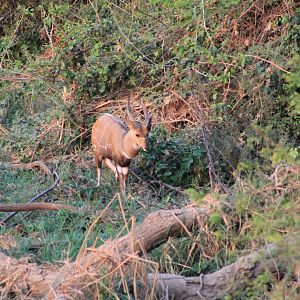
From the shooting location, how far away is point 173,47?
10.7 meters

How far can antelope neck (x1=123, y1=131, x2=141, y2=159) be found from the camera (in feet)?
30.0

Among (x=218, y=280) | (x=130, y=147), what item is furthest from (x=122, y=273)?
(x=130, y=147)

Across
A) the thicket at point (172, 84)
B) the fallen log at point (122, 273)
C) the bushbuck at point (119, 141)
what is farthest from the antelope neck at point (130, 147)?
the fallen log at point (122, 273)

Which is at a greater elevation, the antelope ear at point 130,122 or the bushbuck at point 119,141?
the antelope ear at point 130,122

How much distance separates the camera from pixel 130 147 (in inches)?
362

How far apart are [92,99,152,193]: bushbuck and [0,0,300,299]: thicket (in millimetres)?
301

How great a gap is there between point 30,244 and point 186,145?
Result: 3.18 m

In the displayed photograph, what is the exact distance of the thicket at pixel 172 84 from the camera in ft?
30.6

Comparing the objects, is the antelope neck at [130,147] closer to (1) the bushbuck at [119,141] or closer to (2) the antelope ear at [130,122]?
(1) the bushbuck at [119,141]

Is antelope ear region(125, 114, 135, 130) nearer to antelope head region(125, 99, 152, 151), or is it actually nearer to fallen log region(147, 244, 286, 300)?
antelope head region(125, 99, 152, 151)

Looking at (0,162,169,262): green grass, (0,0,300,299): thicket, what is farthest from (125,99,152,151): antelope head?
(0,162,169,262): green grass

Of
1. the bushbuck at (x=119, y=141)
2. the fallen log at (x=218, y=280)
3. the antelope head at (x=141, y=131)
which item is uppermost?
the fallen log at (x=218, y=280)

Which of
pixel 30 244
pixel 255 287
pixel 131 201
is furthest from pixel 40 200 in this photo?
pixel 255 287

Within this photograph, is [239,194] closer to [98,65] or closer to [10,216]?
[10,216]
